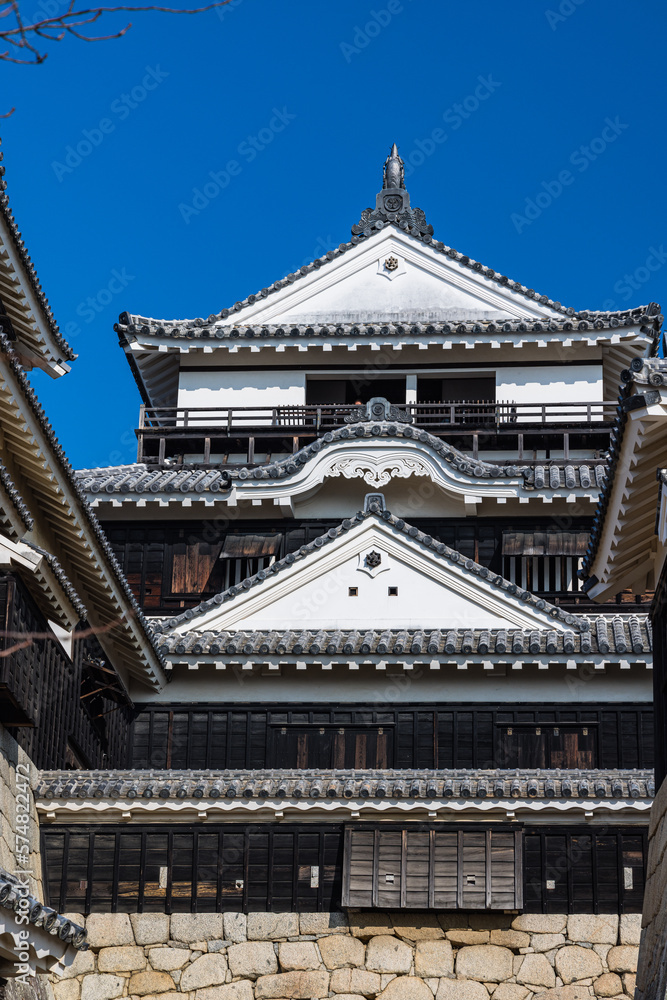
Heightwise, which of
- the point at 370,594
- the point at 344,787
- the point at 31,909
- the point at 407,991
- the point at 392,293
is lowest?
the point at 407,991

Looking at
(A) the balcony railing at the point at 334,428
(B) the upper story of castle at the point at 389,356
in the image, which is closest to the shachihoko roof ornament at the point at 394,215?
(B) the upper story of castle at the point at 389,356

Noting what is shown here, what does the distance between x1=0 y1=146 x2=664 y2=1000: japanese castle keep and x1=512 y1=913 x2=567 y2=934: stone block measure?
36 mm

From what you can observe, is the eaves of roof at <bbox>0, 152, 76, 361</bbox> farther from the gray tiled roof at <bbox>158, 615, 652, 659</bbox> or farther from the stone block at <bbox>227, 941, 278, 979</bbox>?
the stone block at <bbox>227, 941, 278, 979</bbox>

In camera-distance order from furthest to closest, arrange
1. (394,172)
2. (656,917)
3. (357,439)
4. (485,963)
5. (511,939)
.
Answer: (394,172) → (357,439) → (511,939) → (485,963) → (656,917)

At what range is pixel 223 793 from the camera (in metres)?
16.4

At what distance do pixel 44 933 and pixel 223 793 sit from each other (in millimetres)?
6456

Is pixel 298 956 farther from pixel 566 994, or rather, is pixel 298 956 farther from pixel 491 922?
pixel 566 994

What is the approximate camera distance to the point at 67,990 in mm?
Result: 15391

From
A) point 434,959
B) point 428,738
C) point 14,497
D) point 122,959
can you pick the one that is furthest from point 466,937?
point 14,497

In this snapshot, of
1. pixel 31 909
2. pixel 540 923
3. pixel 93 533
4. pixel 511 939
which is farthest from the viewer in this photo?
pixel 93 533

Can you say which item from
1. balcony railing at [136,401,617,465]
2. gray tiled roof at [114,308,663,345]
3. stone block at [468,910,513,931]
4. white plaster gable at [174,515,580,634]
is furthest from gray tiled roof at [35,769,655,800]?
gray tiled roof at [114,308,663,345]

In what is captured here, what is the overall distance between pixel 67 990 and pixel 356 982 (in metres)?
3.25

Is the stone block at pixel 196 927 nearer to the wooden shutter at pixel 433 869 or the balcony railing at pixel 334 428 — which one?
the wooden shutter at pixel 433 869

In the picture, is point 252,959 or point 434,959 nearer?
point 434,959
